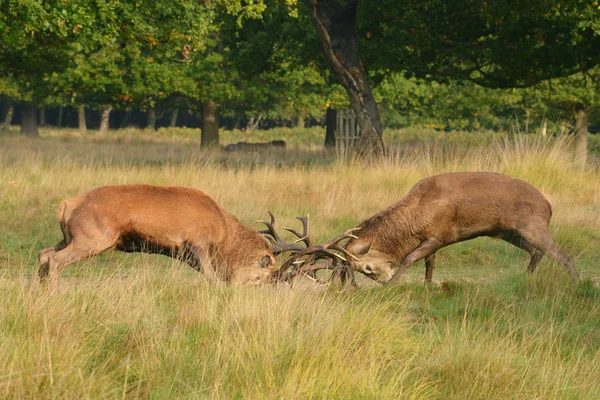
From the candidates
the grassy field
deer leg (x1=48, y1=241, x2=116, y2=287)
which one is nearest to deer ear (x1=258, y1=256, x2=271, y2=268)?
the grassy field

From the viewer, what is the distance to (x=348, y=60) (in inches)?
760

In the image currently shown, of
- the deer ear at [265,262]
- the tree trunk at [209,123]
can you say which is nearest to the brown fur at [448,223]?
the deer ear at [265,262]

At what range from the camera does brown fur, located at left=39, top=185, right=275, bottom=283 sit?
6938mm

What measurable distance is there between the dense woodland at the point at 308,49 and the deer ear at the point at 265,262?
6998 mm

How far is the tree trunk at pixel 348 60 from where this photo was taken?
19047 mm

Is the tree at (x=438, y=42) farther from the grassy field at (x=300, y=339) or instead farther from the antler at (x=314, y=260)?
the antler at (x=314, y=260)

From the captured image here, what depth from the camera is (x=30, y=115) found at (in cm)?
4619

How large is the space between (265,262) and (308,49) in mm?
15291

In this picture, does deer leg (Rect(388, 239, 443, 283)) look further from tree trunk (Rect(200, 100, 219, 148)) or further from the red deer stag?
tree trunk (Rect(200, 100, 219, 148))

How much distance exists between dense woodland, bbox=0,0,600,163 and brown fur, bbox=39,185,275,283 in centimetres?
645

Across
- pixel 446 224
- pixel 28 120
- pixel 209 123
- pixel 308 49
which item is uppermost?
pixel 308 49

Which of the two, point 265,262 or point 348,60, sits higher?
point 348,60

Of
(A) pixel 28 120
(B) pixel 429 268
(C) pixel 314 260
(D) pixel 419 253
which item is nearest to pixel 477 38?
(B) pixel 429 268

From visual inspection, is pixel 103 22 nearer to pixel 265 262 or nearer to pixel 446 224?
pixel 265 262
